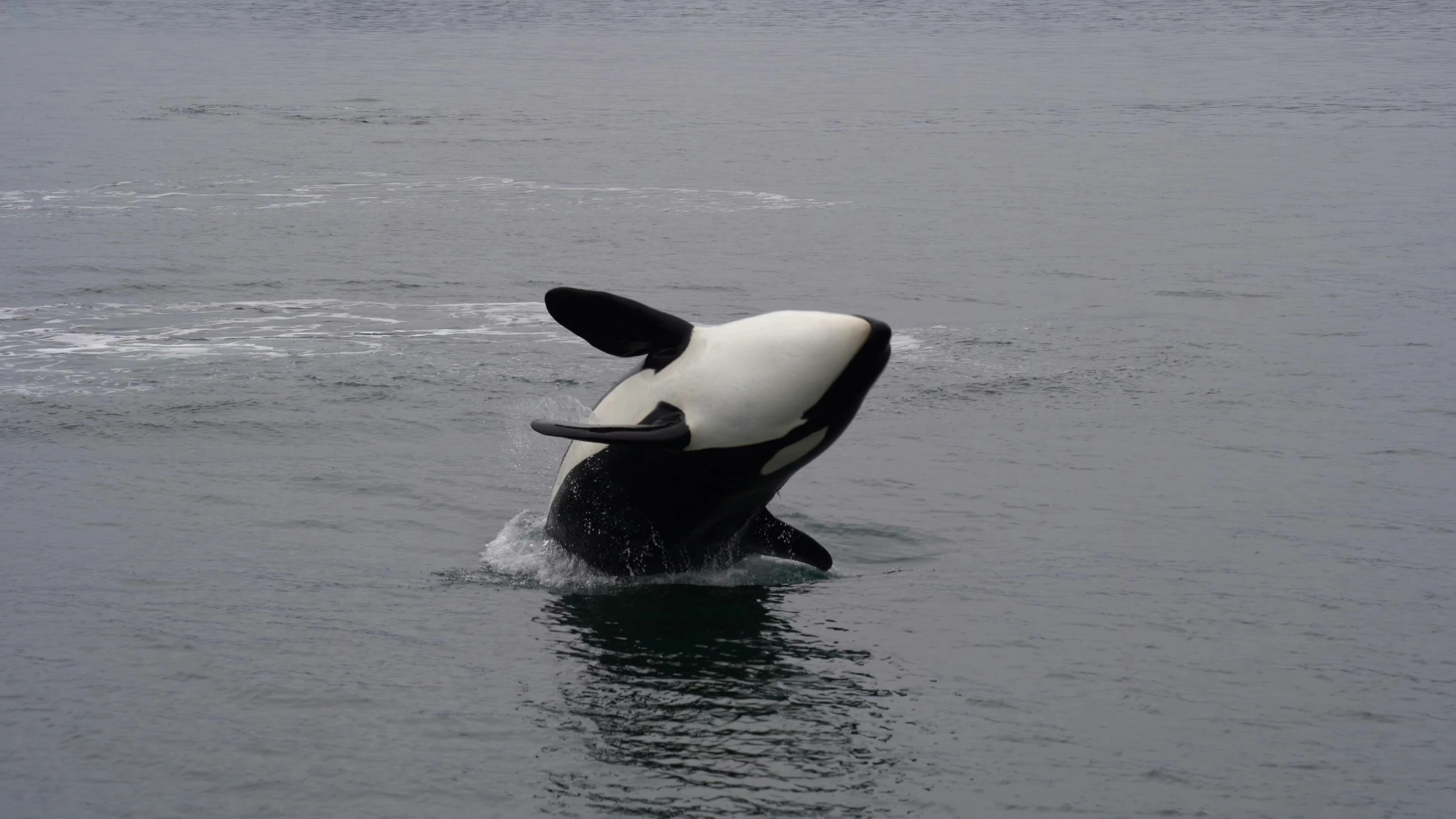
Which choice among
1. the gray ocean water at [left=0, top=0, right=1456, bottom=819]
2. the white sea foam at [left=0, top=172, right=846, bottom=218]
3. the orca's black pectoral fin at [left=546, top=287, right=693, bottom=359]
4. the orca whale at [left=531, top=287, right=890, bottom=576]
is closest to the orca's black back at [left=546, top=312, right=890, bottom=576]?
the orca whale at [left=531, top=287, right=890, bottom=576]

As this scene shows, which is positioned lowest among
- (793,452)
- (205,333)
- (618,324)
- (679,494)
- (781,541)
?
(205,333)

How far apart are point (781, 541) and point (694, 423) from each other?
7.43 ft

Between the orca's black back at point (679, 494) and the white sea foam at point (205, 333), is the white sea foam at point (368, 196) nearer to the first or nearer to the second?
the white sea foam at point (205, 333)

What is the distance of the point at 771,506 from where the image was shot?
60.6 feet

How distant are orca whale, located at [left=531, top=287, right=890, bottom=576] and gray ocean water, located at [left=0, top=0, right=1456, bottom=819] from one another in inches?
22.8

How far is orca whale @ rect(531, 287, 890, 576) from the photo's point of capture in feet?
44.1

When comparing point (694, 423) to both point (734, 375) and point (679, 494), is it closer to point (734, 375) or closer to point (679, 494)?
point (734, 375)

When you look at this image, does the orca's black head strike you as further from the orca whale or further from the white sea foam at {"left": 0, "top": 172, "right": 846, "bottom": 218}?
the white sea foam at {"left": 0, "top": 172, "right": 846, "bottom": 218}

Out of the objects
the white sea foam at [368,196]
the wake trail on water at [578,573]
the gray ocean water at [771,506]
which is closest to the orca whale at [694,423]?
the wake trail on water at [578,573]

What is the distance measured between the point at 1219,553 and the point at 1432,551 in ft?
6.94

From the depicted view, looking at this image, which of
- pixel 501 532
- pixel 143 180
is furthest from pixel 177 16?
pixel 501 532

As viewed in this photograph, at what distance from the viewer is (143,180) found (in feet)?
141

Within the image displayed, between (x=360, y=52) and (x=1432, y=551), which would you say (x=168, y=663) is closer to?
(x=1432, y=551)

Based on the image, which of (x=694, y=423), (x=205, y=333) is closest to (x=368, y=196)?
(x=205, y=333)
